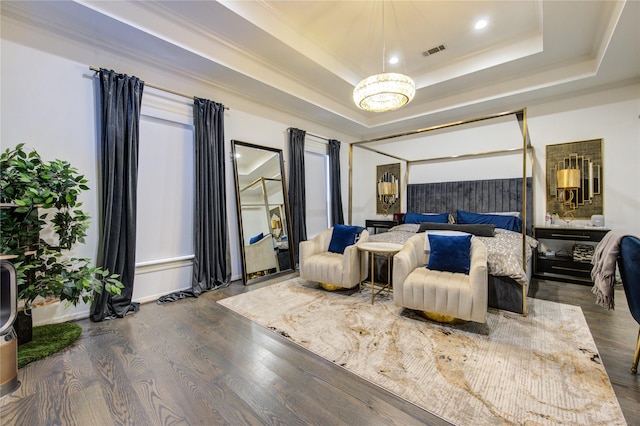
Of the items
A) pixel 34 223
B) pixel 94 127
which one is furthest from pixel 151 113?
pixel 34 223

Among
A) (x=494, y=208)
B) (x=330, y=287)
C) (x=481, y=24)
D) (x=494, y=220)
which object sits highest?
(x=481, y=24)

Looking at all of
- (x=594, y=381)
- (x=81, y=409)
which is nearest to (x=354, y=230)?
(x=594, y=381)

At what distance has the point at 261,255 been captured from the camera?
4105 millimetres

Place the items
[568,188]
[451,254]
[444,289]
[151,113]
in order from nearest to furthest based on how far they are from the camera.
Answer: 1. [444,289]
2. [451,254]
3. [151,113]
4. [568,188]

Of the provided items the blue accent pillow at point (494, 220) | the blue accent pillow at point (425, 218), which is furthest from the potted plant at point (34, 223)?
the blue accent pillow at point (494, 220)

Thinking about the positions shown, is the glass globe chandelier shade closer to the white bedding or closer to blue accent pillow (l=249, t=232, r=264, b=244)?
the white bedding

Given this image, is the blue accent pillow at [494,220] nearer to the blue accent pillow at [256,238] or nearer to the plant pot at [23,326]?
the blue accent pillow at [256,238]

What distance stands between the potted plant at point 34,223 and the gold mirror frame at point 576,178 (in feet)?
19.0

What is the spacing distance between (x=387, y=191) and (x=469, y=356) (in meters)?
4.11

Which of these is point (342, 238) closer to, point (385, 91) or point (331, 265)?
point (331, 265)

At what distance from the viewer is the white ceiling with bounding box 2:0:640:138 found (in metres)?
2.66

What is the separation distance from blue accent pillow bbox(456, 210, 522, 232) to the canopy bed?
1cm

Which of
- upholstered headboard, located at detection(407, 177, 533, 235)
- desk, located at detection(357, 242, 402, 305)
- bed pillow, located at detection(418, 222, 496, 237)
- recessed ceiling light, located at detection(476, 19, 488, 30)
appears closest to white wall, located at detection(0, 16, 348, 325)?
desk, located at detection(357, 242, 402, 305)

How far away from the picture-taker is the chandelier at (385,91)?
2.86 metres
